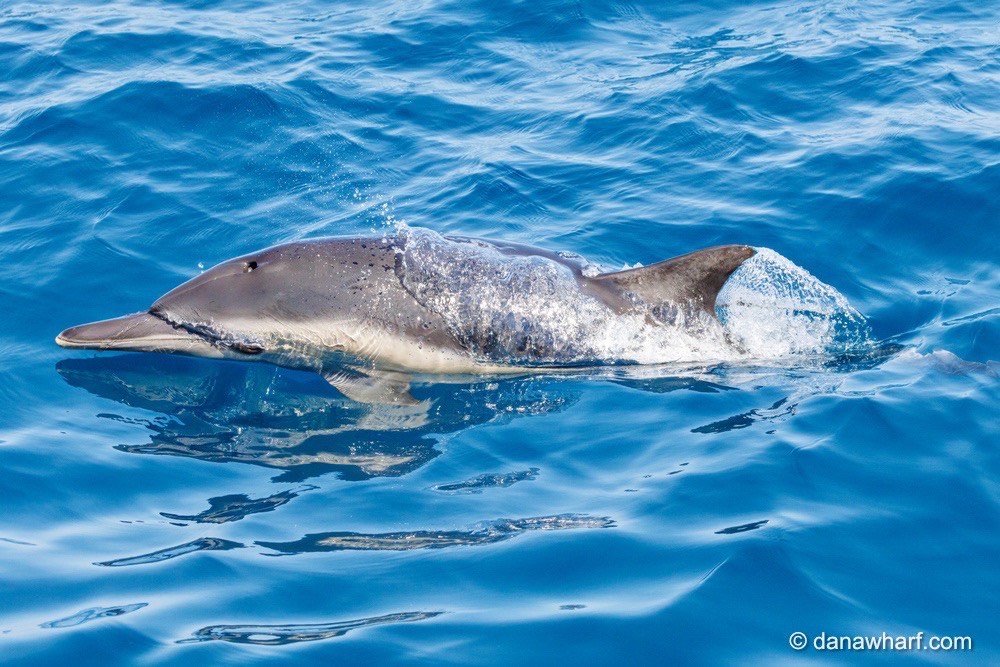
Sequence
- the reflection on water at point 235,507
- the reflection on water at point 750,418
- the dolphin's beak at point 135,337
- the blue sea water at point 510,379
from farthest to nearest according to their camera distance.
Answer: the dolphin's beak at point 135,337
the reflection on water at point 750,418
the reflection on water at point 235,507
the blue sea water at point 510,379

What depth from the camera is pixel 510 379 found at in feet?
33.5

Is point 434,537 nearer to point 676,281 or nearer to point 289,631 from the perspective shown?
point 289,631

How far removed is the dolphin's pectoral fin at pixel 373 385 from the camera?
32.7ft

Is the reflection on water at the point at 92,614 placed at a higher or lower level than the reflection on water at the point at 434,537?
higher

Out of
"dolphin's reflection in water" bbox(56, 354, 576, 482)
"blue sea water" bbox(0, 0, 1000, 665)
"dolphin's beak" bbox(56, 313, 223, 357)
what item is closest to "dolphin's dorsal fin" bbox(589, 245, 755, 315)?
"blue sea water" bbox(0, 0, 1000, 665)

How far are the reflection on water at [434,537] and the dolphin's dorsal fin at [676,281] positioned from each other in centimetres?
297

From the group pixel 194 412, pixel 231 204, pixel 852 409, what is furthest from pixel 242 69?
pixel 852 409

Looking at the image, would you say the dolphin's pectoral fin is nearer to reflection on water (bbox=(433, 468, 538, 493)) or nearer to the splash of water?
reflection on water (bbox=(433, 468, 538, 493))

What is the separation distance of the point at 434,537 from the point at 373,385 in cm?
264

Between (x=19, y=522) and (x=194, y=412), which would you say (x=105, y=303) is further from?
(x=19, y=522)

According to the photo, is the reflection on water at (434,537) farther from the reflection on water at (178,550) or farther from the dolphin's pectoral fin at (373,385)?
the dolphin's pectoral fin at (373,385)

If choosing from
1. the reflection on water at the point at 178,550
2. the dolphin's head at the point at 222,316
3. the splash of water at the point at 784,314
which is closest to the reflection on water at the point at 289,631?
the reflection on water at the point at 178,550

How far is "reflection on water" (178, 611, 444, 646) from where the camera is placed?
658 cm

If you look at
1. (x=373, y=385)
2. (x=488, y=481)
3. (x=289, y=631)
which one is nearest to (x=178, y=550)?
(x=289, y=631)
